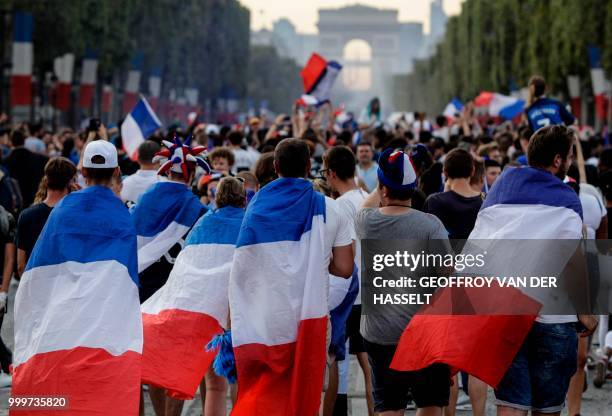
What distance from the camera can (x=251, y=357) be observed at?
6301 mm

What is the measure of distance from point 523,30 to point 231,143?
40786mm

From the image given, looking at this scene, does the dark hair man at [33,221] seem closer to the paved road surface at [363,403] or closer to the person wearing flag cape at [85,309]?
the paved road surface at [363,403]

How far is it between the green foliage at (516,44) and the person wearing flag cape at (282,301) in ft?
109

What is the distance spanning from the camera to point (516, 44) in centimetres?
5738

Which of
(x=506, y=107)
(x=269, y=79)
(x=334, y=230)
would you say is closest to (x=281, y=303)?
(x=334, y=230)

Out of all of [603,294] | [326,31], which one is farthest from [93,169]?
[326,31]

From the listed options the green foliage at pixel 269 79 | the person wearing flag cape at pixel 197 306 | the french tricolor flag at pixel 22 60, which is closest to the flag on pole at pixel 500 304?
the person wearing flag cape at pixel 197 306

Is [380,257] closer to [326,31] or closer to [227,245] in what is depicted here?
[227,245]

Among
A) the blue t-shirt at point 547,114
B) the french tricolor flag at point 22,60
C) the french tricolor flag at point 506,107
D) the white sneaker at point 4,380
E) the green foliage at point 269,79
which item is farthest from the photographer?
the green foliage at point 269,79

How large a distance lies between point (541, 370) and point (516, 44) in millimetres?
52401

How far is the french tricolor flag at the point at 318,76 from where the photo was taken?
21.5m

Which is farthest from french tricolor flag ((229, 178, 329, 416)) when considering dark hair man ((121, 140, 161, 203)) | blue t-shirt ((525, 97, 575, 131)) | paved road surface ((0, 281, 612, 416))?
blue t-shirt ((525, 97, 575, 131))

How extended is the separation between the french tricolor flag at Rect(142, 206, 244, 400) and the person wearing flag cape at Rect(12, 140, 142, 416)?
2.34 feet

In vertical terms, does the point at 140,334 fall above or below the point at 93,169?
below
